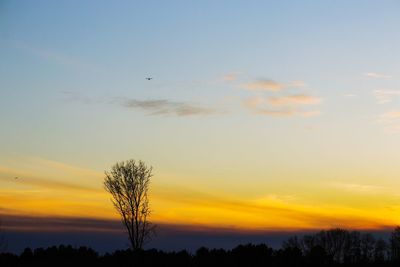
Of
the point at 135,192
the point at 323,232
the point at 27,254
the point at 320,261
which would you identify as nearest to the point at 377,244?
the point at 323,232

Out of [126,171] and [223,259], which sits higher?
[126,171]

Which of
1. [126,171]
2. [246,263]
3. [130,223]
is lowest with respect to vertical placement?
[246,263]

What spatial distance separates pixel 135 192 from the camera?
6875 centimetres

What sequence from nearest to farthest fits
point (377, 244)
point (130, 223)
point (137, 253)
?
point (137, 253) < point (130, 223) < point (377, 244)

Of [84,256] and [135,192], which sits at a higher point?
[135,192]

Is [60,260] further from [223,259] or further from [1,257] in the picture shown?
[223,259]

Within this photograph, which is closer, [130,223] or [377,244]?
[130,223]

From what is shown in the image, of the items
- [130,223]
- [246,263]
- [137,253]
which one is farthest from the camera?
[130,223]

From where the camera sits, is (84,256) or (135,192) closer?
(84,256)

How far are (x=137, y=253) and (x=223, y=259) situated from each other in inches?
276

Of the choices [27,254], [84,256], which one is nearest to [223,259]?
[84,256]

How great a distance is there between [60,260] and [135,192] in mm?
20084

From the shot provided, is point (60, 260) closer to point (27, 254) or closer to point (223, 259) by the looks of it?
point (27, 254)

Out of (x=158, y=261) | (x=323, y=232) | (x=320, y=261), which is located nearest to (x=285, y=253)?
(x=320, y=261)
